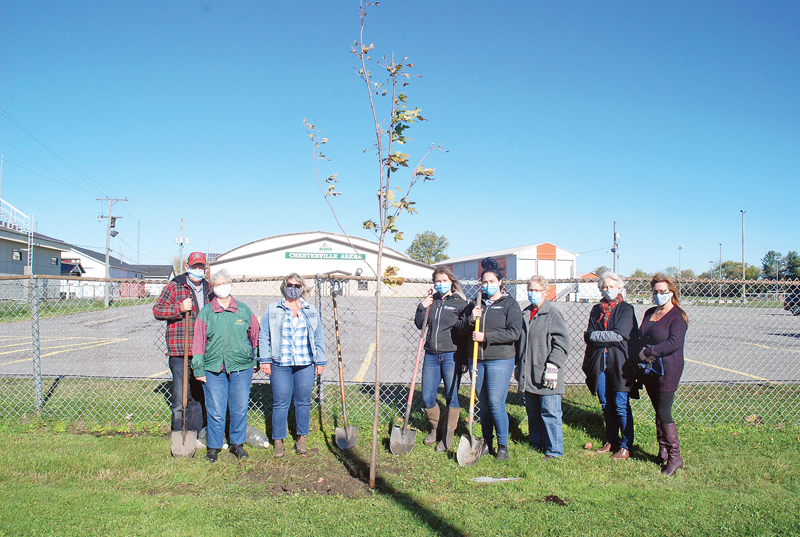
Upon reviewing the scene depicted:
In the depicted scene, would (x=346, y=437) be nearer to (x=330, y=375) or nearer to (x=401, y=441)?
(x=401, y=441)

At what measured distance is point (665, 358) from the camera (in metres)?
4.49

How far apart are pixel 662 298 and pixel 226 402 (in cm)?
432

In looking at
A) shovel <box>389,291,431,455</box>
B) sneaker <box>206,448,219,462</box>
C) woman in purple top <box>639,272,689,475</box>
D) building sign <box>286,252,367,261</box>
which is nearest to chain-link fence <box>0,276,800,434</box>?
woman in purple top <box>639,272,689,475</box>

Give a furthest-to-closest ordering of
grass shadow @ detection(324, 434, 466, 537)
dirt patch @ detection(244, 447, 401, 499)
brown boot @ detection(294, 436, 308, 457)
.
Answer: brown boot @ detection(294, 436, 308, 457) < dirt patch @ detection(244, 447, 401, 499) < grass shadow @ detection(324, 434, 466, 537)

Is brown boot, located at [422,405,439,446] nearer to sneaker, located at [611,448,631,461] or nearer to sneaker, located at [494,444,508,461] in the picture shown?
sneaker, located at [494,444,508,461]

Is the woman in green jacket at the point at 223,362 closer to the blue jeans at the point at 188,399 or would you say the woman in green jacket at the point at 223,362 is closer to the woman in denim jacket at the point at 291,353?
the woman in denim jacket at the point at 291,353

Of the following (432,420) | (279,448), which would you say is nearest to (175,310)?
(279,448)

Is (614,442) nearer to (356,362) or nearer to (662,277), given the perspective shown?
(662,277)

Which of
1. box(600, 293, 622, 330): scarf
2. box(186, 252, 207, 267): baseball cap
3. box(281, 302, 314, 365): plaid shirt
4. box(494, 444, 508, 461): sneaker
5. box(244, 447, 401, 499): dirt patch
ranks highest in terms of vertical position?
box(186, 252, 207, 267): baseball cap

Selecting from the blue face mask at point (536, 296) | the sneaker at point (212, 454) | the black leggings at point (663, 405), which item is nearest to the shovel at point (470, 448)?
the blue face mask at point (536, 296)

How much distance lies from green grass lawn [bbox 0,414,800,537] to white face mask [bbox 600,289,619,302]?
157cm

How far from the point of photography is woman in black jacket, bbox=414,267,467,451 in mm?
5020

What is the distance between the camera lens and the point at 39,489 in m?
3.96

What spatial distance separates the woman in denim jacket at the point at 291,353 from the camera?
4863 millimetres
